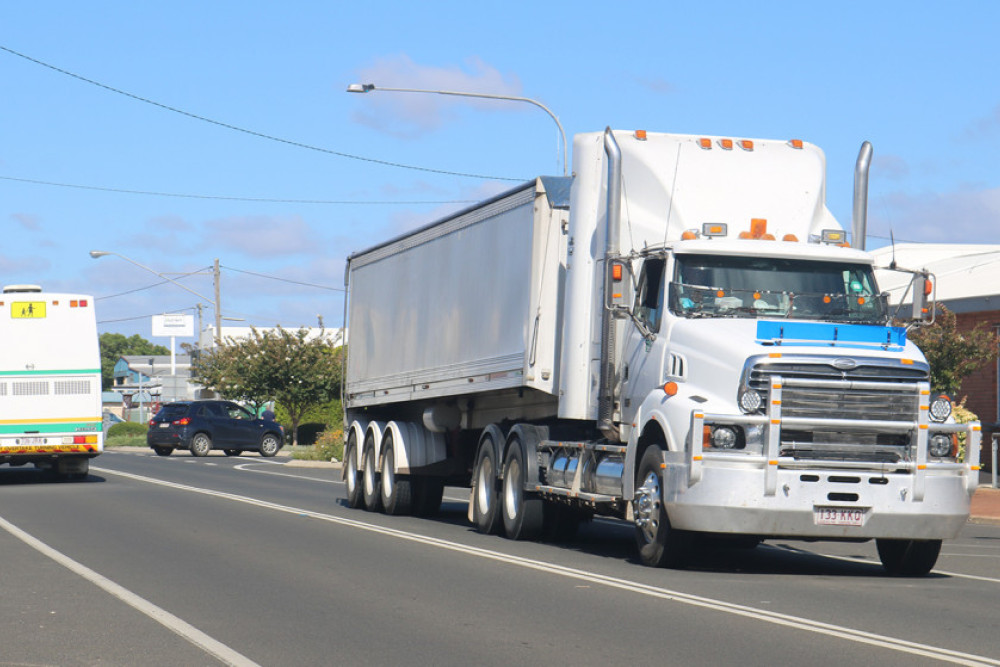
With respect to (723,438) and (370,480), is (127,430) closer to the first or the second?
(370,480)

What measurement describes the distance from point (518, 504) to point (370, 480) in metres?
5.74

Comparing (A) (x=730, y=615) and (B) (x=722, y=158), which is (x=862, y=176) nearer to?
(B) (x=722, y=158)

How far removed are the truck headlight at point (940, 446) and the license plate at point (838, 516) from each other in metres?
0.85

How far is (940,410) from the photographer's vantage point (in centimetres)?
1286

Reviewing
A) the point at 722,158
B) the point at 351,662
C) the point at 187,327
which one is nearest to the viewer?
the point at 351,662

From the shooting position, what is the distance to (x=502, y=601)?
35.6 feet

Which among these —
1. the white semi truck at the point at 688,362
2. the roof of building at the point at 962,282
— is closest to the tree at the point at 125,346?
the roof of building at the point at 962,282

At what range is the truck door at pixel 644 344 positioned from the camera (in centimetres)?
1382

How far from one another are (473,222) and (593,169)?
360 cm

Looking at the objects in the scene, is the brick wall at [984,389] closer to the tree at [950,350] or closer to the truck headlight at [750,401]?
the tree at [950,350]

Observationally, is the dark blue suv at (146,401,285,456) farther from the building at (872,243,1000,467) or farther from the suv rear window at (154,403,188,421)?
the building at (872,243,1000,467)

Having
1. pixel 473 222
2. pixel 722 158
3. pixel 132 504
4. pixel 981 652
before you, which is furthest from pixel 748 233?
pixel 132 504

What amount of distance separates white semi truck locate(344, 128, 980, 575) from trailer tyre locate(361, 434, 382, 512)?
2362mm

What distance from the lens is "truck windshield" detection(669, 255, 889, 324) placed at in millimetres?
13484
